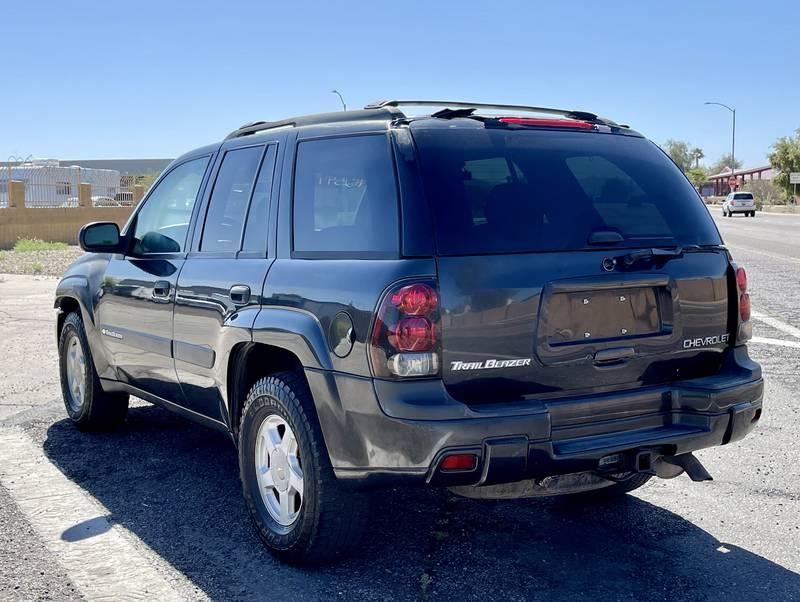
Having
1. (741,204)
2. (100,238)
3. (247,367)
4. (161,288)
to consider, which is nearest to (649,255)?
(247,367)

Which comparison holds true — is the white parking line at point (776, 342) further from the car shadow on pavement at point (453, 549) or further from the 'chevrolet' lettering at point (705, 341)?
the 'chevrolet' lettering at point (705, 341)

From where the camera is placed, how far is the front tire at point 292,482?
3.88 m

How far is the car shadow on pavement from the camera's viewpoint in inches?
152

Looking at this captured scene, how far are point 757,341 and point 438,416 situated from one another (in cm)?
675

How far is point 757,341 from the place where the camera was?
30.7ft

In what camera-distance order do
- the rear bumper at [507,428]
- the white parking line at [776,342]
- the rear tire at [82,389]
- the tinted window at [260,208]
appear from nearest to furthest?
1. the rear bumper at [507,428]
2. the tinted window at [260,208]
3. the rear tire at [82,389]
4. the white parking line at [776,342]

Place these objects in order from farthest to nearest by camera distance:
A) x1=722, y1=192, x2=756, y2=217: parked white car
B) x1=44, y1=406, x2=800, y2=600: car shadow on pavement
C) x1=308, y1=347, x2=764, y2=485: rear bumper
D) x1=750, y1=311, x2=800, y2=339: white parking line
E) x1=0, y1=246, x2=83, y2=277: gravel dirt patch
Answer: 1. x1=722, y1=192, x2=756, y2=217: parked white car
2. x1=0, y1=246, x2=83, y2=277: gravel dirt patch
3. x1=750, y1=311, x2=800, y2=339: white parking line
4. x1=44, y1=406, x2=800, y2=600: car shadow on pavement
5. x1=308, y1=347, x2=764, y2=485: rear bumper

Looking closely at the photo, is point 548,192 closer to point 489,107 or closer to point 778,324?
point 489,107

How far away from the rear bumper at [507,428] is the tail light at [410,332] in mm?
61

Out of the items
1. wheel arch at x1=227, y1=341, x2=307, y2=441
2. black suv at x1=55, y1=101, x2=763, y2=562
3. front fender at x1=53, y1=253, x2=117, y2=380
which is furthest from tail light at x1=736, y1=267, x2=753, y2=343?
front fender at x1=53, y1=253, x2=117, y2=380

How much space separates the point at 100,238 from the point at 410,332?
9.43 ft

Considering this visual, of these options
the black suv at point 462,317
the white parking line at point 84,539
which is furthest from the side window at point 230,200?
the white parking line at point 84,539

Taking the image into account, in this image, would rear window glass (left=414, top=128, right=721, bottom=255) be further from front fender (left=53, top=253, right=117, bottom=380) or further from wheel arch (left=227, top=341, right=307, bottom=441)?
front fender (left=53, top=253, right=117, bottom=380)

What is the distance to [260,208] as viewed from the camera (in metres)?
4.59
